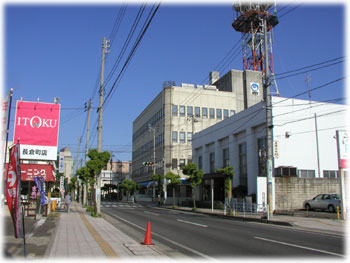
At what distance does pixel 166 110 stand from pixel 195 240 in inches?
1935

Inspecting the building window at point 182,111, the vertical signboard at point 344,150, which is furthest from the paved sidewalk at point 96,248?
the building window at point 182,111

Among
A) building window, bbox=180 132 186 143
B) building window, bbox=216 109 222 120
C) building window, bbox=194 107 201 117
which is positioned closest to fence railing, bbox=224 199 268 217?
building window, bbox=180 132 186 143

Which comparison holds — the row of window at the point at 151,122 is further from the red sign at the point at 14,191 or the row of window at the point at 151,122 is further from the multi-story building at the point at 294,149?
the red sign at the point at 14,191

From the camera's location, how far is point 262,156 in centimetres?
3259

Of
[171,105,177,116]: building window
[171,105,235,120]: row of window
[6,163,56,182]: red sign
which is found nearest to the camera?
[6,163,56,182]: red sign

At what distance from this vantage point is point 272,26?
52250 mm

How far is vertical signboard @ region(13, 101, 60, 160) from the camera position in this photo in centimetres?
2170

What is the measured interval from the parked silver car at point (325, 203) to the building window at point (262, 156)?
231 inches

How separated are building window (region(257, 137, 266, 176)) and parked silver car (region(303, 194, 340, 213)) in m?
5.86

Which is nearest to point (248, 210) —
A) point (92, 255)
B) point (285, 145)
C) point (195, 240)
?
point (285, 145)

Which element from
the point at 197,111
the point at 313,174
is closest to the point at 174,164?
the point at 197,111

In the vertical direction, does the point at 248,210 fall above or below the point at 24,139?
below

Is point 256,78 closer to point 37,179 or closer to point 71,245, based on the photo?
point 37,179

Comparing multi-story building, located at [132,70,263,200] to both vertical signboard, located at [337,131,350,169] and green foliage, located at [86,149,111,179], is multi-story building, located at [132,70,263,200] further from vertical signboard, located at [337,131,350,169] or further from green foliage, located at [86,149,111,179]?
vertical signboard, located at [337,131,350,169]
